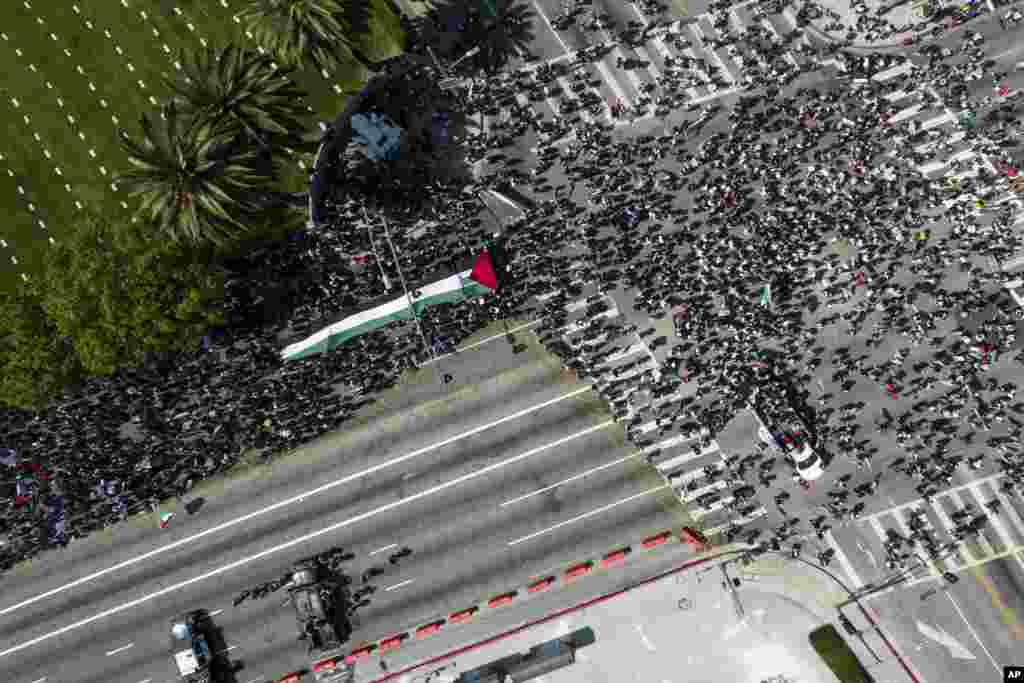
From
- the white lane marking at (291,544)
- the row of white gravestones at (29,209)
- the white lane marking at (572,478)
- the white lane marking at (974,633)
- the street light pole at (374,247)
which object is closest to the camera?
the white lane marking at (974,633)

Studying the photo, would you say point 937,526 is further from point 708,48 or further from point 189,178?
point 189,178

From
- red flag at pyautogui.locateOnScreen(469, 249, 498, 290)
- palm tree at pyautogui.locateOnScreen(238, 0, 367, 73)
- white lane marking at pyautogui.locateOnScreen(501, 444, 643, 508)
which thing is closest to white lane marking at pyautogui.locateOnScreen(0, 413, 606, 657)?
white lane marking at pyautogui.locateOnScreen(501, 444, 643, 508)

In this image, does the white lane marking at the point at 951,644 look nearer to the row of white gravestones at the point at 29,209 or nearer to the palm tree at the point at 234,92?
the palm tree at the point at 234,92

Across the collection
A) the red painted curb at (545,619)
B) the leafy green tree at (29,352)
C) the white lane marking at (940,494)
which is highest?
the leafy green tree at (29,352)

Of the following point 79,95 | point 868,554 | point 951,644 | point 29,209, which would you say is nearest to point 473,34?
point 79,95

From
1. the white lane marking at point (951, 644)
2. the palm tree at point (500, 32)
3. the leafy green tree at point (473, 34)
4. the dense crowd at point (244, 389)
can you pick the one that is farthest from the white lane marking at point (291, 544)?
the white lane marking at point (951, 644)

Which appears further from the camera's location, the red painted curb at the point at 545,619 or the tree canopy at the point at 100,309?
the red painted curb at the point at 545,619

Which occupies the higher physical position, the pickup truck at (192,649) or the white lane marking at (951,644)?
the pickup truck at (192,649)

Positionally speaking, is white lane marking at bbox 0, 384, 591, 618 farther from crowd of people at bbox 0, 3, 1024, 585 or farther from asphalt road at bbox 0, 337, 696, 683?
crowd of people at bbox 0, 3, 1024, 585
